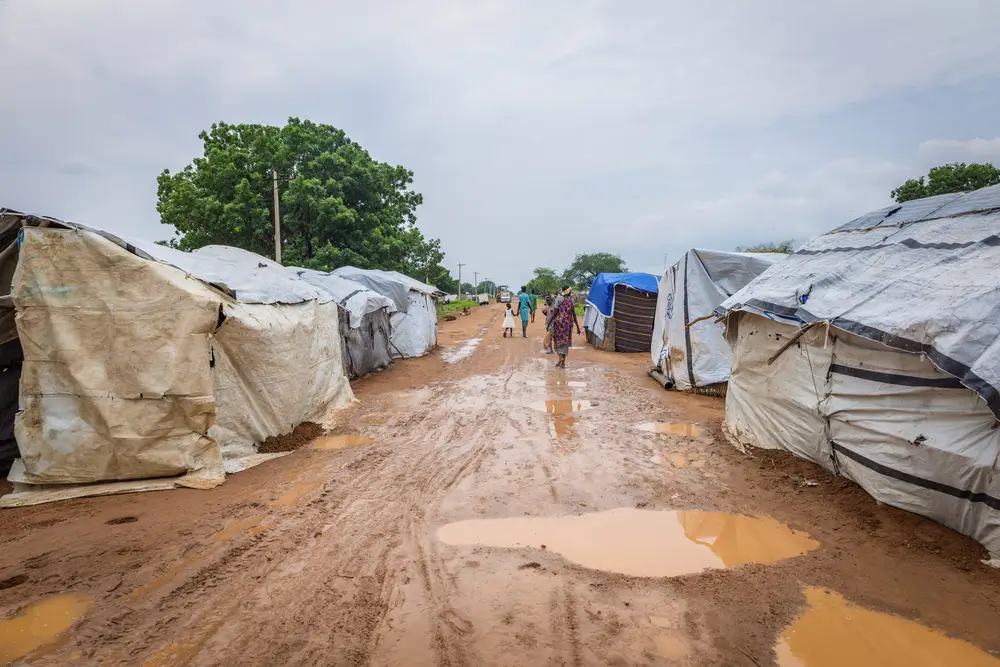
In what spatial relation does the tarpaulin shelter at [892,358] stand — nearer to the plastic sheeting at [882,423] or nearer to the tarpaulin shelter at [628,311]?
the plastic sheeting at [882,423]

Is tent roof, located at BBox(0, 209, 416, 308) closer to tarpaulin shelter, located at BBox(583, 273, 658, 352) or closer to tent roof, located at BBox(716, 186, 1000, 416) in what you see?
tent roof, located at BBox(716, 186, 1000, 416)

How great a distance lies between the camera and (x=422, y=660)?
8.11 ft

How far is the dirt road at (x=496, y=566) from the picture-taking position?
2.59 m

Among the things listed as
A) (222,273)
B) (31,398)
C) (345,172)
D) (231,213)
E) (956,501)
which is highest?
(345,172)

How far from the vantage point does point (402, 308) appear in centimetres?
1380

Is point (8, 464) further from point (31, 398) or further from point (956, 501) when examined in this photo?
point (956, 501)

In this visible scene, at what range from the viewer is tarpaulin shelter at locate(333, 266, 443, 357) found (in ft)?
44.4

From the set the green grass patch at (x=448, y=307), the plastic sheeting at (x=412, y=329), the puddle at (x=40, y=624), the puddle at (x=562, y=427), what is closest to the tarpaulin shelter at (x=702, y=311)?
the puddle at (x=562, y=427)

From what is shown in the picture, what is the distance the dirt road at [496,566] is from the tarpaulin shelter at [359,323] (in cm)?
487

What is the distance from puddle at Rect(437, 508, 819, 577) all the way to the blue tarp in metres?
10.7

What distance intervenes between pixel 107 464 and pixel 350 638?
10.9 ft

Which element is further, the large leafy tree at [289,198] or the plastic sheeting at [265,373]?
the large leafy tree at [289,198]

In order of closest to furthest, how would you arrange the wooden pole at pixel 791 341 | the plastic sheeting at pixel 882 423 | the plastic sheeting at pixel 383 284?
the plastic sheeting at pixel 882 423
the wooden pole at pixel 791 341
the plastic sheeting at pixel 383 284

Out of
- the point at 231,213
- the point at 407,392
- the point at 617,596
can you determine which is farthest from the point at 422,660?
the point at 231,213
